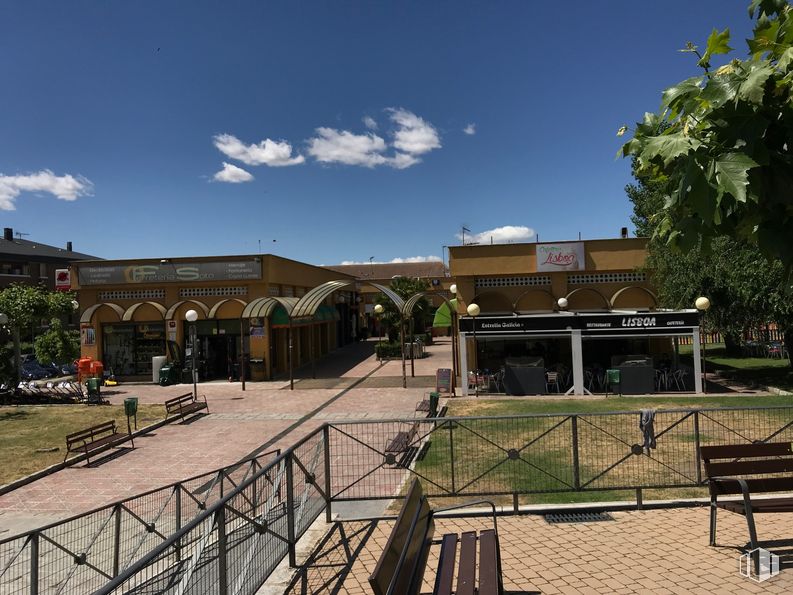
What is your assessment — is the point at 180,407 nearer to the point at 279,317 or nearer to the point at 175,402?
the point at 175,402

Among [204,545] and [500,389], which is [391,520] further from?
[500,389]

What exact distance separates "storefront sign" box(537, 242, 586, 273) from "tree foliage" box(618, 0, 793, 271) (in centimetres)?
1940

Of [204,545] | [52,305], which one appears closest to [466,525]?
[204,545]

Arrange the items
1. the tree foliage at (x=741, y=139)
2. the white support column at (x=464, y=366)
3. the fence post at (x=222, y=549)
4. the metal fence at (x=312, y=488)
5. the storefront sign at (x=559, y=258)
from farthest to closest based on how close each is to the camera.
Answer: the storefront sign at (x=559, y=258) < the white support column at (x=464, y=366) < the metal fence at (x=312, y=488) < the fence post at (x=222, y=549) < the tree foliage at (x=741, y=139)

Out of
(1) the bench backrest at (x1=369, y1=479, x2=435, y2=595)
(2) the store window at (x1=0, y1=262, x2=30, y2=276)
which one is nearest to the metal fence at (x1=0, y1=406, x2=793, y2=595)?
(1) the bench backrest at (x1=369, y1=479, x2=435, y2=595)

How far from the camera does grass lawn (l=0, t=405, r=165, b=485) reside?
38.6 feet

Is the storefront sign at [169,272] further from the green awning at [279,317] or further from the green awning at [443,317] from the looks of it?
the green awning at [443,317]

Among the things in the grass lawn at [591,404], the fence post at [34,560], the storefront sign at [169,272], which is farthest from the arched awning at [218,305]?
the fence post at [34,560]

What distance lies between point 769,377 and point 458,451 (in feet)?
50.5

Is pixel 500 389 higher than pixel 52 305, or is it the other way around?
pixel 52 305

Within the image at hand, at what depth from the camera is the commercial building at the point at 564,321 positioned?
60.5ft

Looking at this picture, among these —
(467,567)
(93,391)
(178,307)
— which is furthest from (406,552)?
(178,307)

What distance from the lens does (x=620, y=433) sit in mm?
11500

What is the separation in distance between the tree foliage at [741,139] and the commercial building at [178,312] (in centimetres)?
2280
